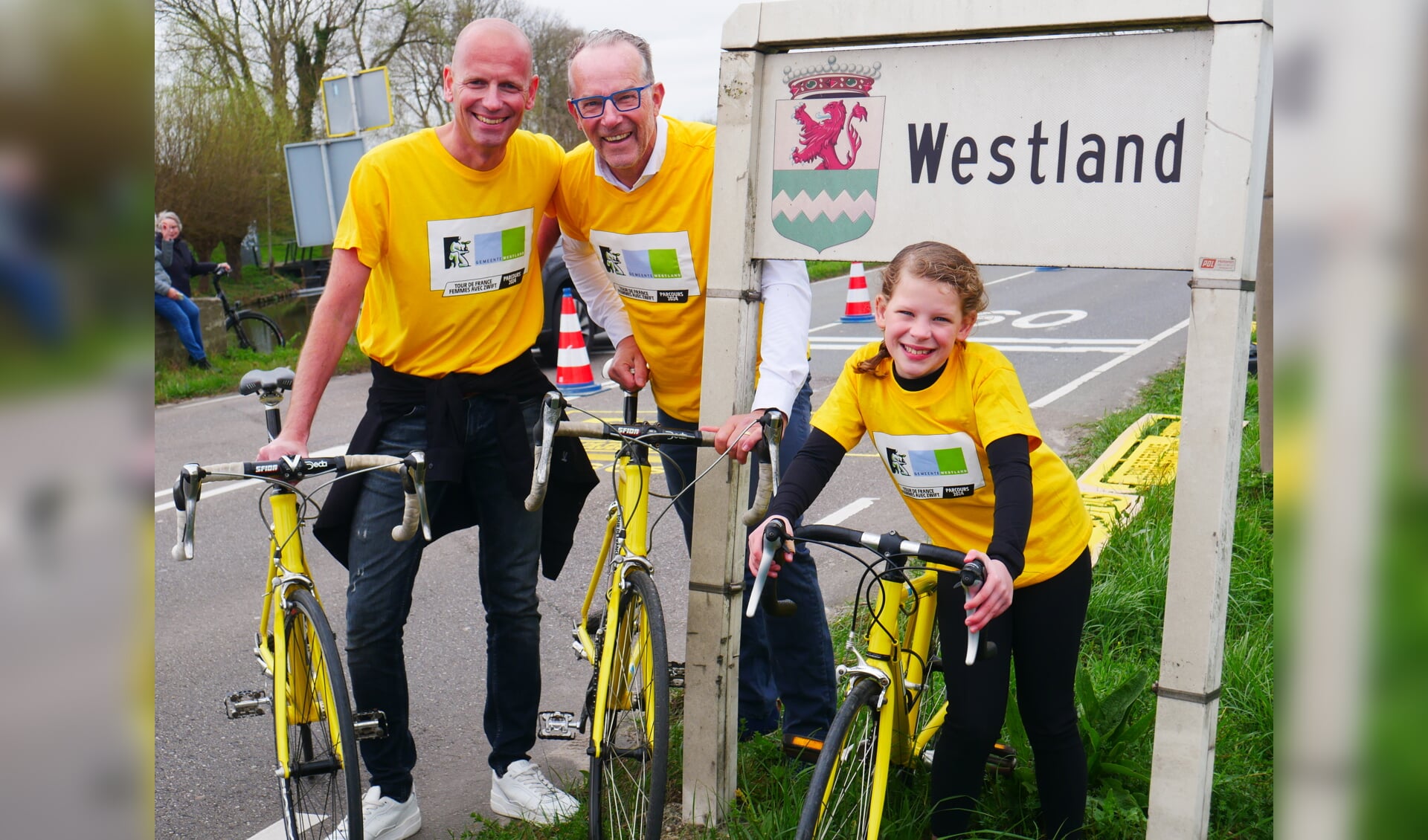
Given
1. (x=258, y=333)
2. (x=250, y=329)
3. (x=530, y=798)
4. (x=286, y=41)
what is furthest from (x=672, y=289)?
(x=286, y=41)

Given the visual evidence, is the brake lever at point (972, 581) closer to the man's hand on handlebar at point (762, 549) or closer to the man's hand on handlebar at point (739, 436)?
the man's hand on handlebar at point (762, 549)

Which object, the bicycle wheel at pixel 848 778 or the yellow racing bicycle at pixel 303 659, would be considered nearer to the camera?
the bicycle wheel at pixel 848 778

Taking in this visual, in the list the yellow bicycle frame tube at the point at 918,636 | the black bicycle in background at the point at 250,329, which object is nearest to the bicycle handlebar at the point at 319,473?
the yellow bicycle frame tube at the point at 918,636

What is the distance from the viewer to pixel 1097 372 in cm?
1107

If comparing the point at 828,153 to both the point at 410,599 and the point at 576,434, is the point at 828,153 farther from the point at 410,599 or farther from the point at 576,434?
the point at 410,599

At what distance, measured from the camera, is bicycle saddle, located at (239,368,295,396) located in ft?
11.0

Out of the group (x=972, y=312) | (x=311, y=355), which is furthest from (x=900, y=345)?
(x=311, y=355)

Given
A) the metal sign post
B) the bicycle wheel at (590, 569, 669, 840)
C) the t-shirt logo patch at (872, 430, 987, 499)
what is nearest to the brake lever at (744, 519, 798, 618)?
the t-shirt logo patch at (872, 430, 987, 499)

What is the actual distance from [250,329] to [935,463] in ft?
49.3

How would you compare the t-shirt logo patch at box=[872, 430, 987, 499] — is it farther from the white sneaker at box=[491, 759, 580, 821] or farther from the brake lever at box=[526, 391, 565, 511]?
the white sneaker at box=[491, 759, 580, 821]

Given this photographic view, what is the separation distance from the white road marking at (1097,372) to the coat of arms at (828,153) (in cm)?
657

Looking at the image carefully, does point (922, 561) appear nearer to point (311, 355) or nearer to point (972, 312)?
point (972, 312)

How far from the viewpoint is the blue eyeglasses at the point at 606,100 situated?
10.2 ft
